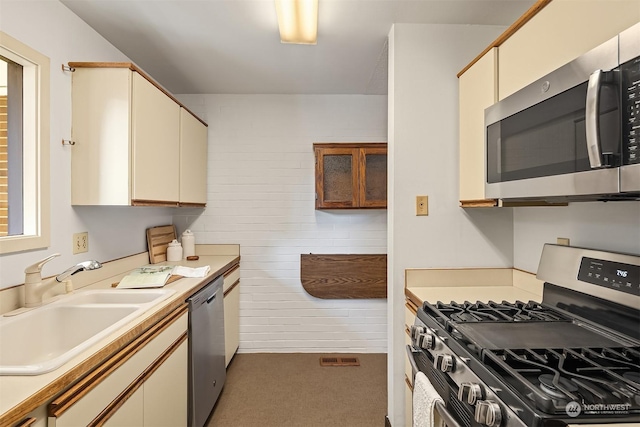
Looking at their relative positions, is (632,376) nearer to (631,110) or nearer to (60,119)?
(631,110)

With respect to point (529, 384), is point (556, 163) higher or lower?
higher

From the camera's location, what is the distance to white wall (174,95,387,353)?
3.15 meters

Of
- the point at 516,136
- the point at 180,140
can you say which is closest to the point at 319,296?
the point at 180,140

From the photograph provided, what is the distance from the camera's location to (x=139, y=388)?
131 centimetres

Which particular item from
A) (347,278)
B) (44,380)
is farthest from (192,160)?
(44,380)

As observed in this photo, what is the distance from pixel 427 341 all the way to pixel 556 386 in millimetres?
502

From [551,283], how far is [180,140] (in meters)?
2.43

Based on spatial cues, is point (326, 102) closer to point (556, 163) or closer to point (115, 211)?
point (115, 211)

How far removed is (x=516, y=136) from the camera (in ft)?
4.43

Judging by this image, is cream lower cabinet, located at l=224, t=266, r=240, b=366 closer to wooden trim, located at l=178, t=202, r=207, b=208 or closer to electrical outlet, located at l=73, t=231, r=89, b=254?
wooden trim, located at l=178, t=202, r=207, b=208

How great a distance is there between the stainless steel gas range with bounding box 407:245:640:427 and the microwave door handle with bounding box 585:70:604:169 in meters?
0.52

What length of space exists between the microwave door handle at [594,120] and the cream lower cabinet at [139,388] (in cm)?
156

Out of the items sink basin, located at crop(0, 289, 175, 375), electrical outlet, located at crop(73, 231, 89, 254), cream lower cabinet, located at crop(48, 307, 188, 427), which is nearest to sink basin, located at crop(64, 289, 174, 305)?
sink basin, located at crop(0, 289, 175, 375)

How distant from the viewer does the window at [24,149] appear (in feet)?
5.10
